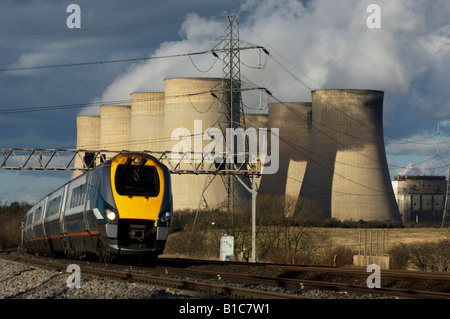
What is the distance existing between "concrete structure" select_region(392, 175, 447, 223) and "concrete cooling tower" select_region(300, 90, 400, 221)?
7555 cm

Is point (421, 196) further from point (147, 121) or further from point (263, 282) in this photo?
point (263, 282)

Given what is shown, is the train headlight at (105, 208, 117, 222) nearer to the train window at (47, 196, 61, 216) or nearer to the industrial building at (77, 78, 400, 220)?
the train window at (47, 196, 61, 216)

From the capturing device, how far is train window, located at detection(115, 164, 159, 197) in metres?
19.2

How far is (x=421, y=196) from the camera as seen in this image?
154m

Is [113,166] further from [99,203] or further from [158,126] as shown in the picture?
[158,126]

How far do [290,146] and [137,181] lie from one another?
6916 cm

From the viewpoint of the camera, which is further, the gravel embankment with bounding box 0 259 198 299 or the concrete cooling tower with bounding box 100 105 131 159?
the concrete cooling tower with bounding box 100 105 131 159

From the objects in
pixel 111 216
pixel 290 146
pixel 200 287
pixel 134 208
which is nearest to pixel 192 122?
pixel 290 146

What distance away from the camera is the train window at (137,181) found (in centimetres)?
1922

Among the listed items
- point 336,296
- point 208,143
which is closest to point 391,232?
point 208,143

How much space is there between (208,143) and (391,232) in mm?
24376

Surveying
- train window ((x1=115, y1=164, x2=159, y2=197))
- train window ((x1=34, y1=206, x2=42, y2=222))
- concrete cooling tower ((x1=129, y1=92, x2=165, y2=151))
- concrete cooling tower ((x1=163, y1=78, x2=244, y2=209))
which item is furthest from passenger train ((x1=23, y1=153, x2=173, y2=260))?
concrete cooling tower ((x1=129, y1=92, x2=165, y2=151))
